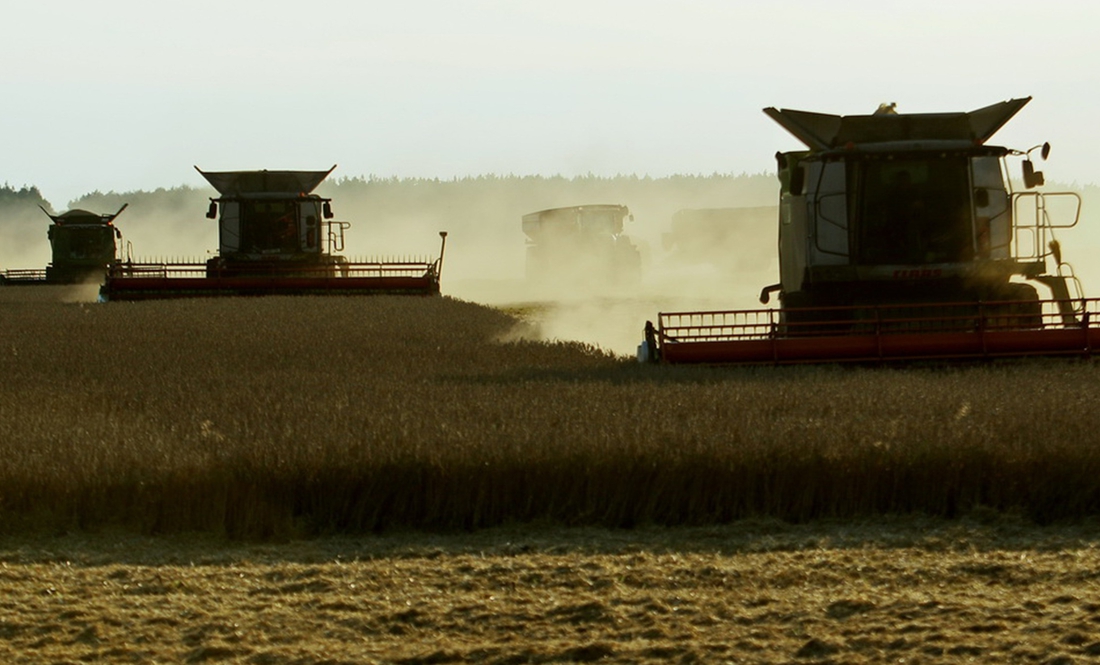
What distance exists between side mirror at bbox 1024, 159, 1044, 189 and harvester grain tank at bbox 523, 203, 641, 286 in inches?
1110

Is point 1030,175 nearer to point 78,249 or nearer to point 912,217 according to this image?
point 912,217

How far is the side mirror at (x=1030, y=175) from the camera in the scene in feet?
42.2

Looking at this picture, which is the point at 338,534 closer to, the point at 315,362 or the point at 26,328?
the point at 315,362

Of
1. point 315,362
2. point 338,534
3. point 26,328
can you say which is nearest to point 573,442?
point 338,534

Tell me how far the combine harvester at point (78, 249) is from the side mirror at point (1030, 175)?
3714 cm

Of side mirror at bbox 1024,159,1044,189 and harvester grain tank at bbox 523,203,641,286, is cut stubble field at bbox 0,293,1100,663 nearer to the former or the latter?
side mirror at bbox 1024,159,1044,189

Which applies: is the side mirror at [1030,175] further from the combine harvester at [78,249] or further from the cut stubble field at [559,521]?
the combine harvester at [78,249]

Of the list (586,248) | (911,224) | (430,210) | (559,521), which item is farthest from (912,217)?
(430,210)

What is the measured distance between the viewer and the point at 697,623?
5.39 metres

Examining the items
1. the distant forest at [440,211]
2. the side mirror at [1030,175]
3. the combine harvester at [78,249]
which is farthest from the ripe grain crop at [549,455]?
the distant forest at [440,211]

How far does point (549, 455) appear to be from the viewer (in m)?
7.41

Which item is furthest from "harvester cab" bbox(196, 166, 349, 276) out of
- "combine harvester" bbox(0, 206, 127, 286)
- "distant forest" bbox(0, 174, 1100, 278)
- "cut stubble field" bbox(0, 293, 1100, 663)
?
"distant forest" bbox(0, 174, 1100, 278)

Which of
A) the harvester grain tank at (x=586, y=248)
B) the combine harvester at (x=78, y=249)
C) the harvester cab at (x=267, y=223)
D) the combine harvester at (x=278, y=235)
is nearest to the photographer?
the combine harvester at (x=278, y=235)

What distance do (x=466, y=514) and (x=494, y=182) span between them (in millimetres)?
122945
